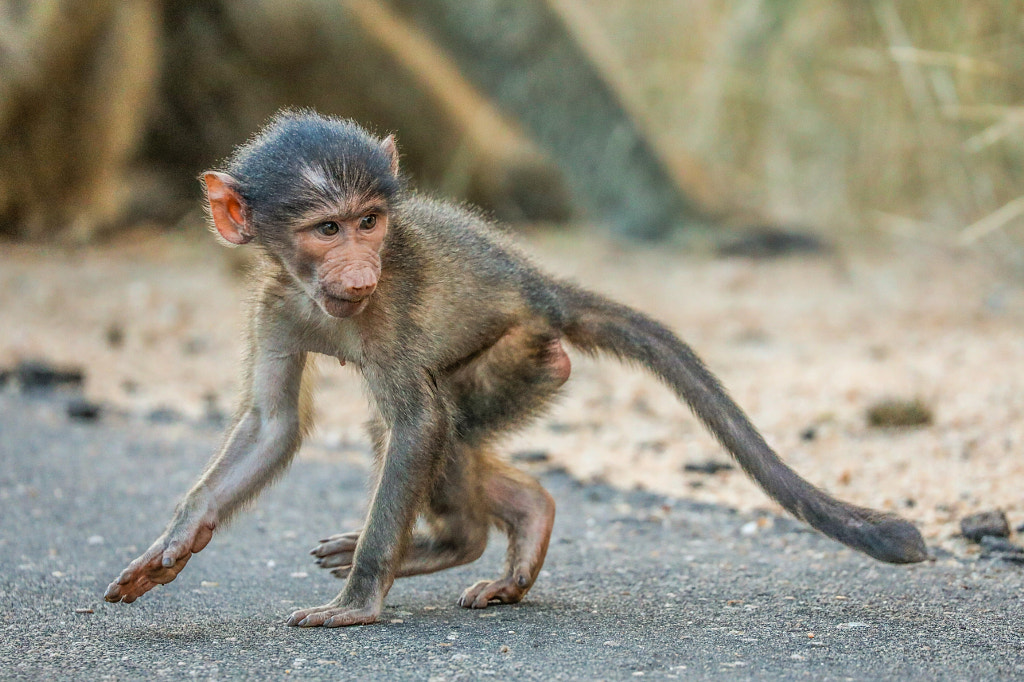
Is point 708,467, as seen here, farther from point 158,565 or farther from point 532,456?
point 158,565

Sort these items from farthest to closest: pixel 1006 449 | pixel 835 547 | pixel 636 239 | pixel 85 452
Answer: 1. pixel 636 239
2. pixel 85 452
3. pixel 1006 449
4. pixel 835 547

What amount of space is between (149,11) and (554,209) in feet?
13.4

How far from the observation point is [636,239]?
10164mm

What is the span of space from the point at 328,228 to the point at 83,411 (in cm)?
322

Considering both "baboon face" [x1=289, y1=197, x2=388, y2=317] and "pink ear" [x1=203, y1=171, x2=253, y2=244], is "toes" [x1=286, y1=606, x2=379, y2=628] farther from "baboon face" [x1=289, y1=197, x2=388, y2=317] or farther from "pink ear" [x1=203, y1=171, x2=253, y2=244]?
"pink ear" [x1=203, y1=171, x2=253, y2=244]

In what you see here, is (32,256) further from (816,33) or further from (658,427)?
(816,33)

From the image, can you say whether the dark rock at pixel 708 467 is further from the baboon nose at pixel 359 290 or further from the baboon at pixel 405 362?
the baboon nose at pixel 359 290

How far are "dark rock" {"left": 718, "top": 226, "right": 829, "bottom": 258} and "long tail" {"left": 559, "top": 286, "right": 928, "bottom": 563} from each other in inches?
236

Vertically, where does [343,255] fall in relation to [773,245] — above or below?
below

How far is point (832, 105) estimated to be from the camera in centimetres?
1164

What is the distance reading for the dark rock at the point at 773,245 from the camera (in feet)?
32.0

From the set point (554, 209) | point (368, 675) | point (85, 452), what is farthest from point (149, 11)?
point (368, 675)

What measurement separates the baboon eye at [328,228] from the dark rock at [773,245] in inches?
262

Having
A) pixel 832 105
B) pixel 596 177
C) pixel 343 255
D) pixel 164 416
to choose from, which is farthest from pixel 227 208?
pixel 832 105
